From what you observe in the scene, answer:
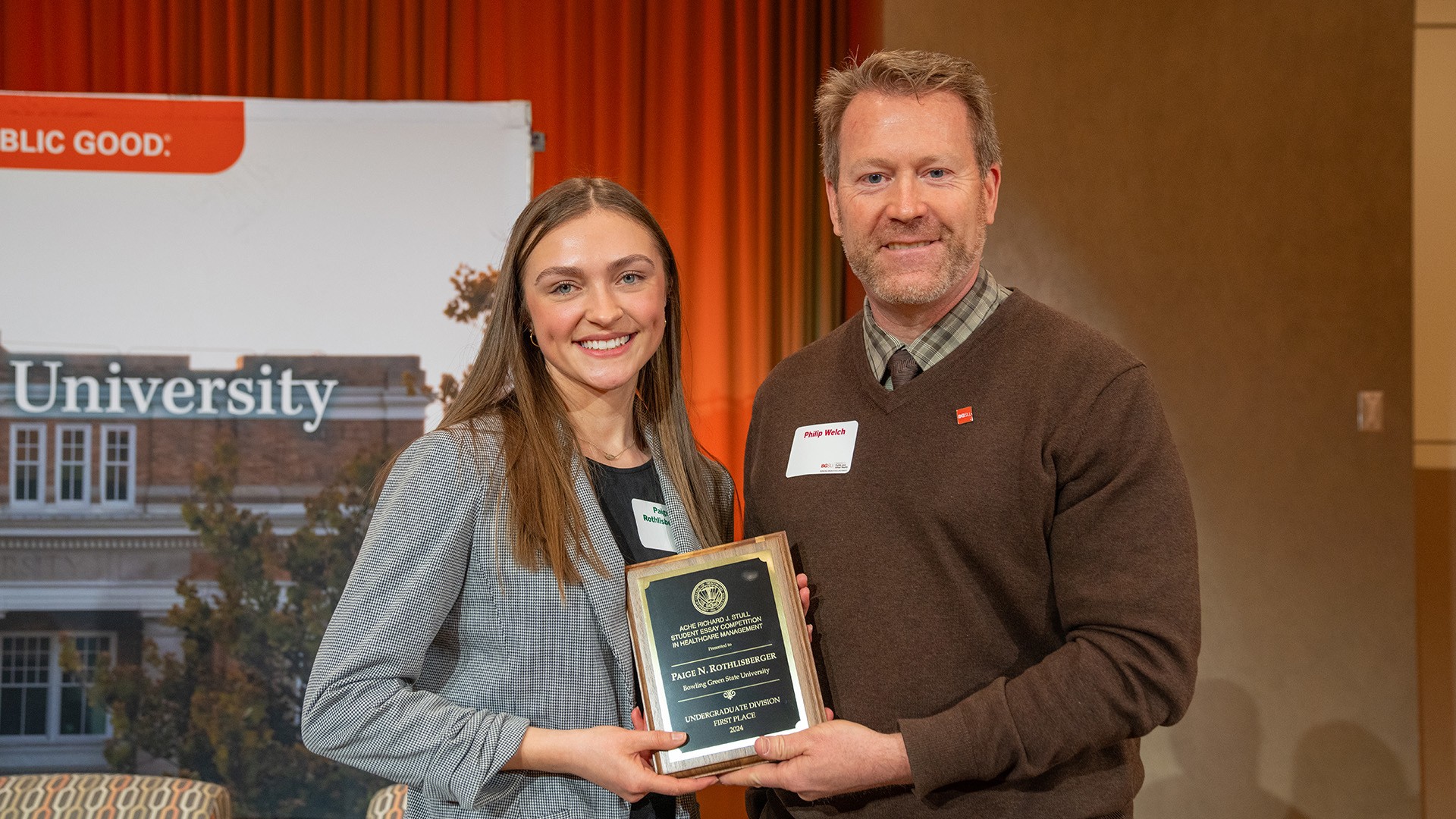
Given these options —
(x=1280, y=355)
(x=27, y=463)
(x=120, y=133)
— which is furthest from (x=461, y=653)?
(x=1280, y=355)

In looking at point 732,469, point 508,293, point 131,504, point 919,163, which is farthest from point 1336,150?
point 131,504

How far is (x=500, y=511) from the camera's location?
5.01 ft

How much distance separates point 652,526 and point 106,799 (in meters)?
1.77

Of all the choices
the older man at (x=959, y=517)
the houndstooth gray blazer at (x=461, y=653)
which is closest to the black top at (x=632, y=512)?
the houndstooth gray blazer at (x=461, y=653)

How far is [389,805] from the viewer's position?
258cm

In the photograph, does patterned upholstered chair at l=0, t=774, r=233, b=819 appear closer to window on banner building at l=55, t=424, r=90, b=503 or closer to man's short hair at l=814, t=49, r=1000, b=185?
window on banner building at l=55, t=424, r=90, b=503

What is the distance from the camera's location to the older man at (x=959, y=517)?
57.5 inches

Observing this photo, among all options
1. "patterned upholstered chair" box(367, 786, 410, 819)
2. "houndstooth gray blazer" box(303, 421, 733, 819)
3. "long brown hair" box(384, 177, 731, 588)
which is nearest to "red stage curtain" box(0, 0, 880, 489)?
"patterned upholstered chair" box(367, 786, 410, 819)

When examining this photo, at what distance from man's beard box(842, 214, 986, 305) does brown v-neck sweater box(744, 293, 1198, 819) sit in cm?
10

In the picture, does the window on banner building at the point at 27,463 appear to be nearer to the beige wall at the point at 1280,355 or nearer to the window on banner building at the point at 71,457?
the window on banner building at the point at 71,457

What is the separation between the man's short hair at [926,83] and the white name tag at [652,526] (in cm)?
74

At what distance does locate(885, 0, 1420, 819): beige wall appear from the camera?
12.0 ft

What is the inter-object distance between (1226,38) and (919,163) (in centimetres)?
260

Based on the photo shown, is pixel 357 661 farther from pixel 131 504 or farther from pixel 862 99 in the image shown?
pixel 131 504
